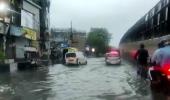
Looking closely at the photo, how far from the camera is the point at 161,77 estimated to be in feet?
53.9

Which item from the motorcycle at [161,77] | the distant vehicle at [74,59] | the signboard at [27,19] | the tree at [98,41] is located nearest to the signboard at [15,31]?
the signboard at [27,19]

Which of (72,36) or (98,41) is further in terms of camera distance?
(98,41)

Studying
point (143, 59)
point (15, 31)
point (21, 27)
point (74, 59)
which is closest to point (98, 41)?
point (21, 27)

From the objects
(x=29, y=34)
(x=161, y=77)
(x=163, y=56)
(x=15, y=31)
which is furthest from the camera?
(x=29, y=34)

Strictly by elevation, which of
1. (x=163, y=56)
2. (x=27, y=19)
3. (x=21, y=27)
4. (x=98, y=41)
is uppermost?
(x=98, y=41)

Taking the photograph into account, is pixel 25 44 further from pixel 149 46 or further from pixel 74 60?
pixel 149 46

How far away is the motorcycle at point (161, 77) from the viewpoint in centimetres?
1598

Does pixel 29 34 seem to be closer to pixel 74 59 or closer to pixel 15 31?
pixel 15 31

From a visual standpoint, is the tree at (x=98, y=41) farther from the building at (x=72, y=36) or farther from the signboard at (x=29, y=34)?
the signboard at (x=29, y=34)

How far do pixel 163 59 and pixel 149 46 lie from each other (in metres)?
15.2

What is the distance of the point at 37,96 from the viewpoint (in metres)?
18.4

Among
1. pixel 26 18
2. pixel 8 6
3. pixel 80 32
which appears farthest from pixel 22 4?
pixel 80 32

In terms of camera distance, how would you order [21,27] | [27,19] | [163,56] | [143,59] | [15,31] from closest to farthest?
[163,56]
[143,59]
[15,31]
[21,27]
[27,19]

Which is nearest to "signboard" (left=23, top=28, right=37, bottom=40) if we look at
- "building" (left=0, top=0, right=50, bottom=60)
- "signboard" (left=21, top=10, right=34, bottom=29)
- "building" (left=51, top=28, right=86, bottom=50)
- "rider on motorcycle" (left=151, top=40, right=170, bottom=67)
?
"building" (left=0, top=0, right=50, bottom=60)
